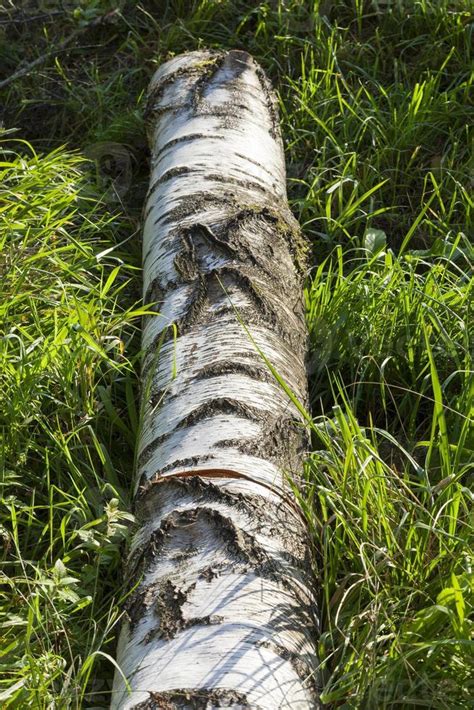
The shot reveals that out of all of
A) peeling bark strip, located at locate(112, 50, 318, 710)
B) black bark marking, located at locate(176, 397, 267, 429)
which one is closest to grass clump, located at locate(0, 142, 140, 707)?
peeling bark strip, located at locate(112, 50, 318, 710)

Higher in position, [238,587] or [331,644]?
[238,587]

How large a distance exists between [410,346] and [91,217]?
4.66 ft

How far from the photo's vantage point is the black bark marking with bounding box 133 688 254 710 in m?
1.59

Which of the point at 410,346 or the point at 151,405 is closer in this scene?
the point at 151,405

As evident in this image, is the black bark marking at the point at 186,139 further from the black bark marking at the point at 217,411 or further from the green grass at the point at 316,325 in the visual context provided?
the black bark marking at the point at 217,411

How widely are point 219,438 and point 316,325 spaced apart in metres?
0.78

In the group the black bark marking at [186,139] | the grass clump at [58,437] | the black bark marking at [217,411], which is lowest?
the grass clump at [58,437]

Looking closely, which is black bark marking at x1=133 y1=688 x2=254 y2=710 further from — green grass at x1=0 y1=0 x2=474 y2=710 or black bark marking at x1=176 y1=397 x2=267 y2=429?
black bark marking at x1=176 y1=397 x2=267 y2=429

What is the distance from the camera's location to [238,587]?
1.82m

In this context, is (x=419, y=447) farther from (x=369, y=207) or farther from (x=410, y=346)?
(x=369, y=207)

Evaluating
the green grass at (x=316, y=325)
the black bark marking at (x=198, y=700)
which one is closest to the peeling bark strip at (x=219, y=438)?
the black bark marking at (x=198, y=700)

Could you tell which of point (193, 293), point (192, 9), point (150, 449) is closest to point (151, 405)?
point (150, 449)

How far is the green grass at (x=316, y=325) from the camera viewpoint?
76.1 inches

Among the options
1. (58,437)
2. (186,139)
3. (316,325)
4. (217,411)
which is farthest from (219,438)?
(186,139)
